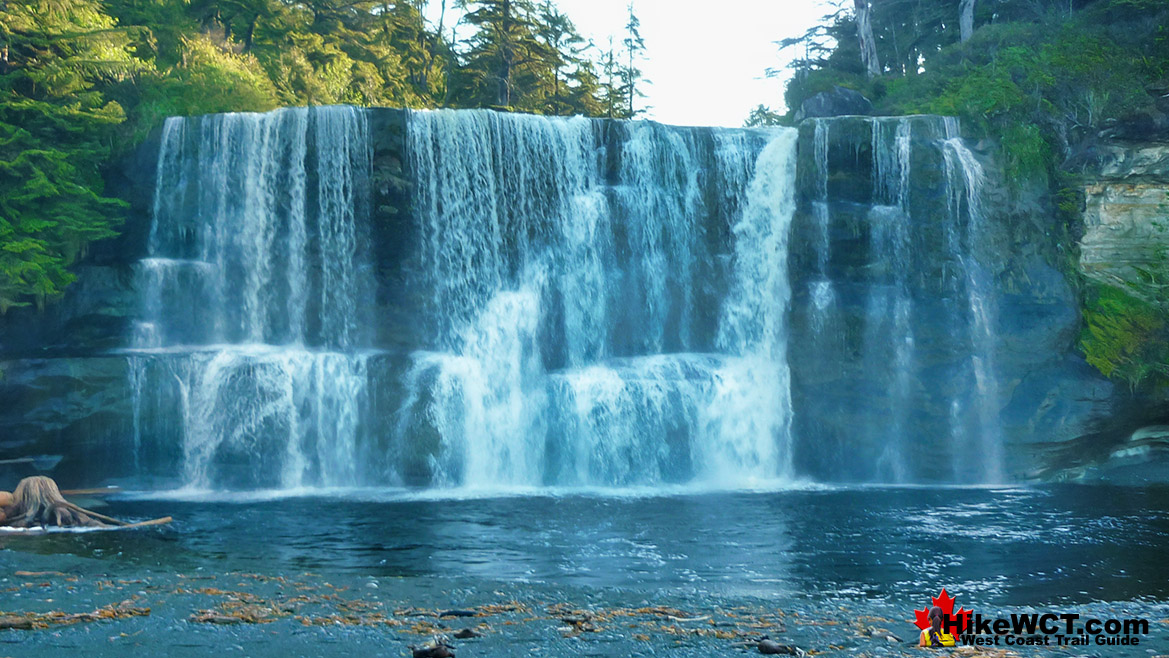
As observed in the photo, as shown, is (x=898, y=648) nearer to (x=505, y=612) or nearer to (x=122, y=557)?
(x=505, y=612)

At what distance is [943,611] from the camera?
30.9 ft

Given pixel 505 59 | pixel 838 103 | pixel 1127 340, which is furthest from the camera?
pixel 505 59

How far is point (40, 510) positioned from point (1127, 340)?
72.9 ft

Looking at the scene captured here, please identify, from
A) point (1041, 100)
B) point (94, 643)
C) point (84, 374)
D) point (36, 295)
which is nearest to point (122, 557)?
point (94, 643)

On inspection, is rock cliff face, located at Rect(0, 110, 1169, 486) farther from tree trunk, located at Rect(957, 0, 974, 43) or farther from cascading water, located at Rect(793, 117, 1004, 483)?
tree trunk, located at Rect(957, 0, 974, 43)

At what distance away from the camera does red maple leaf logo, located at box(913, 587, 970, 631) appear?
930 cm

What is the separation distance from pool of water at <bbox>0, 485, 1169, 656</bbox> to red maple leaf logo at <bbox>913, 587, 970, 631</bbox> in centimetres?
22

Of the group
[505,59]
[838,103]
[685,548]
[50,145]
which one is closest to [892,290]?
[838,103]

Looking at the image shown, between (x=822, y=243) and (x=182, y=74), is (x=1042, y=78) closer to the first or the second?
(x=822, y=243)

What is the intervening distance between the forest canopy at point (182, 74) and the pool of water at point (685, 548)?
7.79 metres

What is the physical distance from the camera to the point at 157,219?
76.2 feet

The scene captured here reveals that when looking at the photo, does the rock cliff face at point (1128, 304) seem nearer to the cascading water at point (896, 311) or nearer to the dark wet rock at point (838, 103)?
the cascading water at point (896, 311)

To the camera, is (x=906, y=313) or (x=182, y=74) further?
(x=182, y=74)

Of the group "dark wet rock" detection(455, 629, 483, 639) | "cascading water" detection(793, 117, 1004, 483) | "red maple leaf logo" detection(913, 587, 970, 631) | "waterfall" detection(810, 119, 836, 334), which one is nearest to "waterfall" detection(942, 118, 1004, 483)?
"cascading water" detection(793, 117, 1004, 483)
